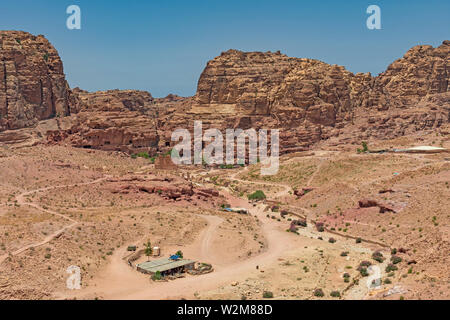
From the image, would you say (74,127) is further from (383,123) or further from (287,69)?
(383,123)

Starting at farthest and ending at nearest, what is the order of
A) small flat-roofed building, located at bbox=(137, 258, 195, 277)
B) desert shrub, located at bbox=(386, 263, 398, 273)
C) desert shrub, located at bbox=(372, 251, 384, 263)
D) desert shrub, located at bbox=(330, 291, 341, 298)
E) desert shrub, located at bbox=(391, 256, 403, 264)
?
desert shrub, located at bbox=(372, 251, 384, 263) < desert shrub, located at bbox=(391, 256, 403, 264) < desert shrub, located at bbox=(386, 263, 398, 273) < small flat-roofed building, located at bbox=(137, 258, 195, 277) < desert shrub, located at bbox=(330, 291, 341, 298)

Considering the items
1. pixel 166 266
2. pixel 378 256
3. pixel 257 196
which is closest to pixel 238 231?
pixel 166 266

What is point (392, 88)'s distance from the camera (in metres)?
107

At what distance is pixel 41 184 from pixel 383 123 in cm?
6883

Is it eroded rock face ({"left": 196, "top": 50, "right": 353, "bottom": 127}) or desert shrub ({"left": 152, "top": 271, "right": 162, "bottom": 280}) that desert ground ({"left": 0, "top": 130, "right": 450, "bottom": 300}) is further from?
eroded rock face ({"left": 196, "top": 50, "right": 353, "bottom": 127})

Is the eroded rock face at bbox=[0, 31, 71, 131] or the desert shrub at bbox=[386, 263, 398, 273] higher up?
the eroded rock face at bbox=[0, 31, 71, 131]

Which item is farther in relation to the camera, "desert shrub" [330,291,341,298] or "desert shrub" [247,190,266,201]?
"desert shrub" [247,190,266,201]

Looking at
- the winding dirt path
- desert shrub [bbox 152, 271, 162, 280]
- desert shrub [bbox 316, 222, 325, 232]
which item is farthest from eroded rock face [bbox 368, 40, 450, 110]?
desert shrub [bbox 152, 271, 162, 280]

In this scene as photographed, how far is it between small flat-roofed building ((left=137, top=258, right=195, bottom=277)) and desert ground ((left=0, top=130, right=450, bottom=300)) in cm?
60

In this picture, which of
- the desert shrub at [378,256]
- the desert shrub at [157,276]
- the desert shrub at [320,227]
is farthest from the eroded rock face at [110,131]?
the desert shrub at [378,256]

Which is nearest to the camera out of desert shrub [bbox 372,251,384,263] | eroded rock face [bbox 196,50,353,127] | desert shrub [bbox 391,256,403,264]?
desert shrub [bbox 391,256,403,264]

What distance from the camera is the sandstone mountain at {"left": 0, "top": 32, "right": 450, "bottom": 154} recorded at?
92625mm

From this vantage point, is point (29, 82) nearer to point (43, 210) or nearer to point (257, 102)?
point (257, 102)
